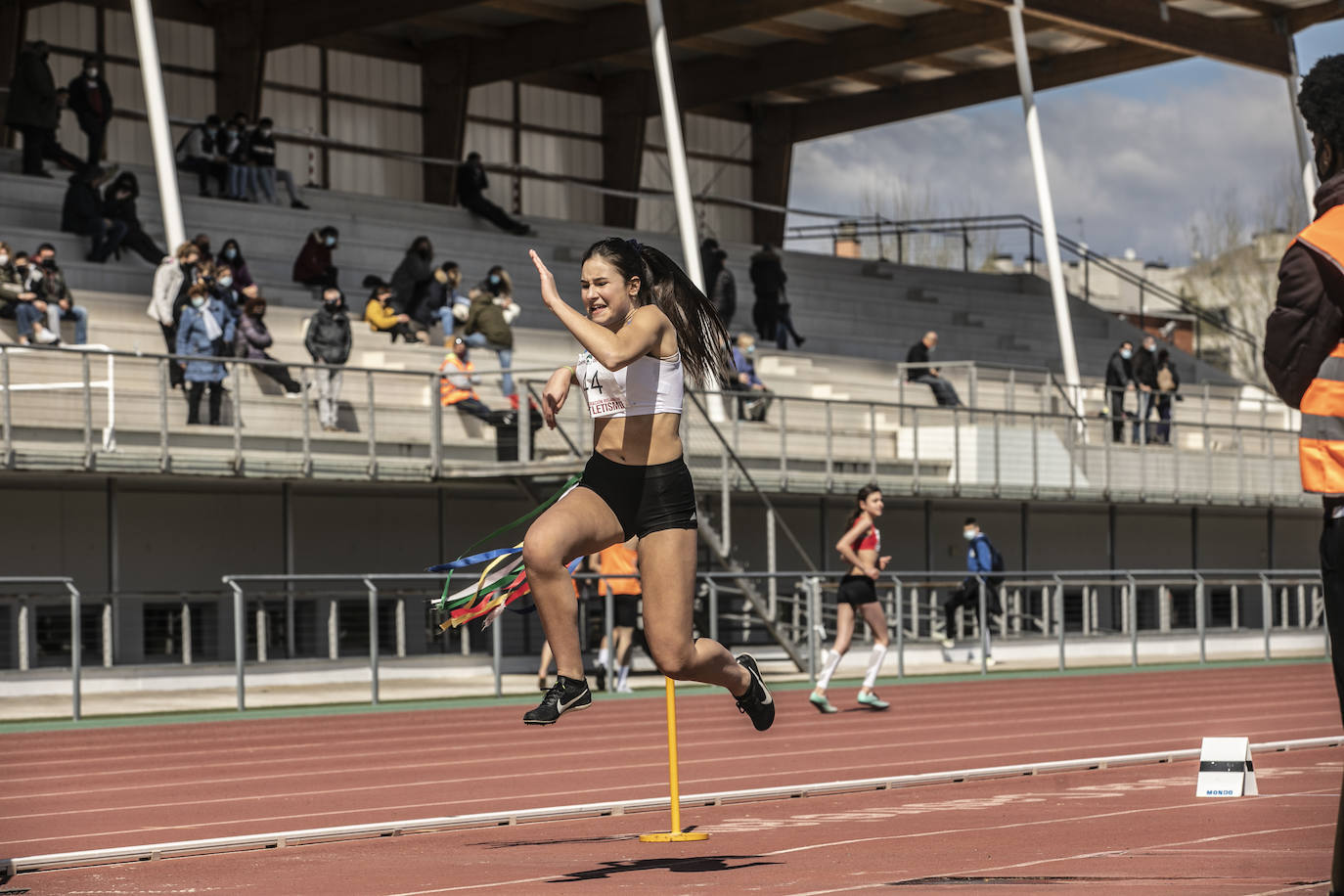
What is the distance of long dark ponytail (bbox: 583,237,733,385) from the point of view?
7.77 m

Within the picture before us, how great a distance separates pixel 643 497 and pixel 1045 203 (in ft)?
96.5

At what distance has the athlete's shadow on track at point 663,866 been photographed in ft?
24.8

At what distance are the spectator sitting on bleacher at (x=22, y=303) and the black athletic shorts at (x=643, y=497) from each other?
15.3 metres

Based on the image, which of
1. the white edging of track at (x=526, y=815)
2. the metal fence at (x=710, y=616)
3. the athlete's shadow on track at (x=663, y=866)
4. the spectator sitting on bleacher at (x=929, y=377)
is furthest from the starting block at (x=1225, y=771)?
the spectator sitting on bleacher at (x=929, y=377)

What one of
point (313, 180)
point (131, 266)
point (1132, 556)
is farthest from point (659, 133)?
point (131, 266)

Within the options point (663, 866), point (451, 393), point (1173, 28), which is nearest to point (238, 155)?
point (451, 393)

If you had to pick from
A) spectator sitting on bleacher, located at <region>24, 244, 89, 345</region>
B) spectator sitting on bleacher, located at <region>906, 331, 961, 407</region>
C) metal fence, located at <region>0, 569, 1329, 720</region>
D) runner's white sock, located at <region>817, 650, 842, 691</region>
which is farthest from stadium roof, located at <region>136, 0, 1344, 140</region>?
runner's white sock, located at <region>817, 650, 842, 691</region>

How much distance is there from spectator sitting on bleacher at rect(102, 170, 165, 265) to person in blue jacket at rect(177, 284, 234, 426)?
4.72 m

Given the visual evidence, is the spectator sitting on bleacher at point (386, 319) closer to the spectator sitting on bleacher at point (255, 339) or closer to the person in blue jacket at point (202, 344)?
the spectator sitting on bleacher at point (255, 339)

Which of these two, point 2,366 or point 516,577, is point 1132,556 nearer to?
point 2,366

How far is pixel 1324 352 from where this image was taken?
4945 mm

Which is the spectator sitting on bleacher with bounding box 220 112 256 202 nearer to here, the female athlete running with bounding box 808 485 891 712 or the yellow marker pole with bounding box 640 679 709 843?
the female athlete running with bounding box 808 485 891 712

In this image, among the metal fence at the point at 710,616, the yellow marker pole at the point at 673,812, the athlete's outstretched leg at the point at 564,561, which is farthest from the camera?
the metal fence at the point at 710,616

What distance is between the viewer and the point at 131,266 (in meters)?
27.1
